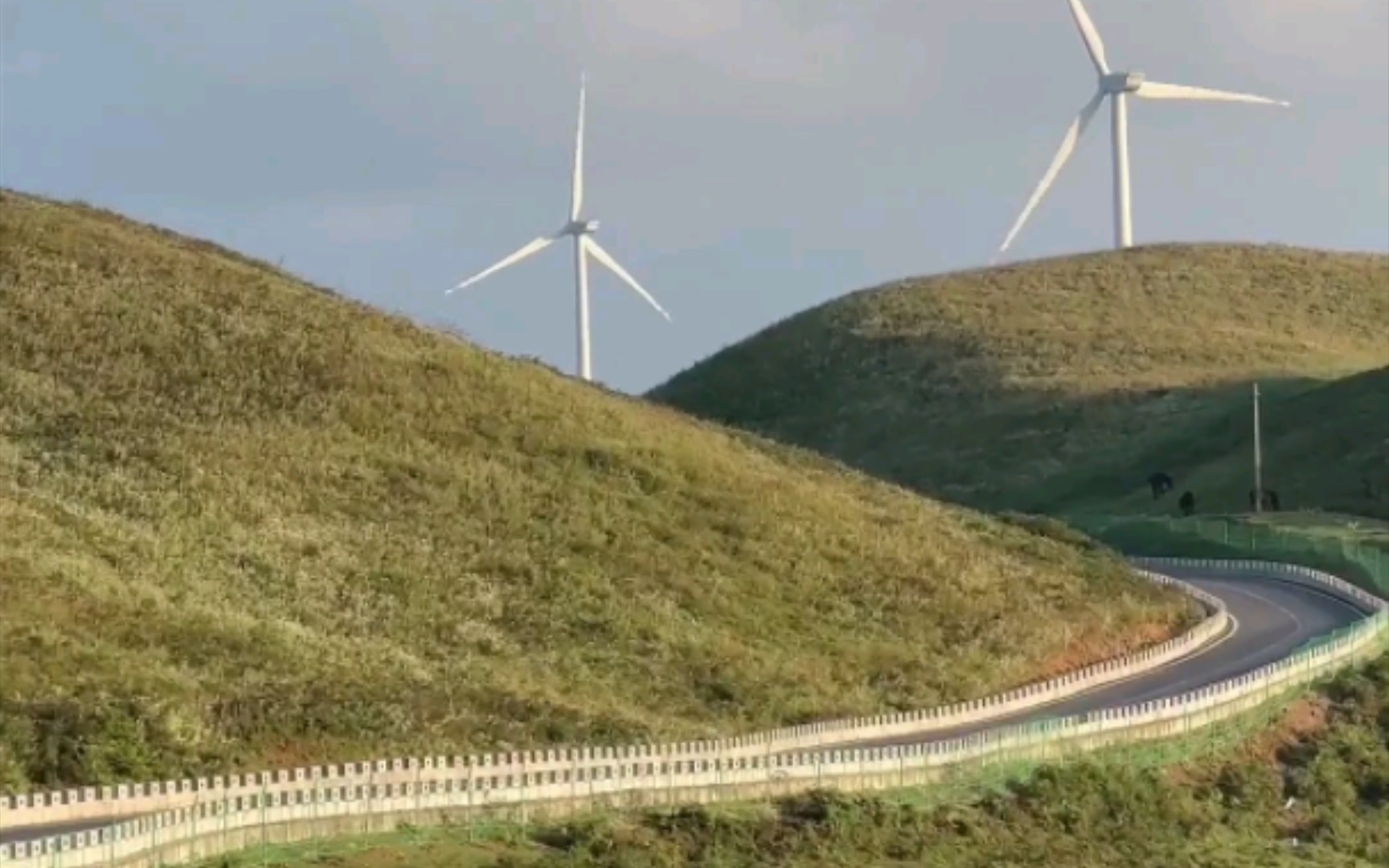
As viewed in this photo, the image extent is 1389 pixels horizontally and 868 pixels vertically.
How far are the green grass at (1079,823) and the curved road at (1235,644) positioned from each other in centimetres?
277

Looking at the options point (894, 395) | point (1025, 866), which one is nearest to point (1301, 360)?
point (894, 395)

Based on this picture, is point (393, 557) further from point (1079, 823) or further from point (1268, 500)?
point (1268, 500)

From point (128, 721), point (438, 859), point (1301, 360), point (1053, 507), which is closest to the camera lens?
point (438, 859)

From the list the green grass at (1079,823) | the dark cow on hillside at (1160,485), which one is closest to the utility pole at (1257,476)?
the dark cow on hillside at (1160,485)

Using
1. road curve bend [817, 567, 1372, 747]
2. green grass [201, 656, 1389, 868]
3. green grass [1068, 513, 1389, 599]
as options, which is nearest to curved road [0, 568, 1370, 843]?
road curve bend [817, 567, 1372, 747]

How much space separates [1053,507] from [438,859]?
345ft

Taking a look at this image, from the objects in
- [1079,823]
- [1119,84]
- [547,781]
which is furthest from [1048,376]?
[547,781]

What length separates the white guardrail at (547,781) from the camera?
1373 inches

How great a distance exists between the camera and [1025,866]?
151 feet

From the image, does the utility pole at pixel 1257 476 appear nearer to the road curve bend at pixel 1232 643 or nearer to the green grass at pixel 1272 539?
the green grass at pixel 1272 539

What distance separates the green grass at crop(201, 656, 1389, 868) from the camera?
38.8 m

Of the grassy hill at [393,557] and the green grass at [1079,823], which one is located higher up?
the grassy hill at [393,557]

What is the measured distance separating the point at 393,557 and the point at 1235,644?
22.3 metres

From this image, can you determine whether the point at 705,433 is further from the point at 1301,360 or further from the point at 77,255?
the point at 1301,360
